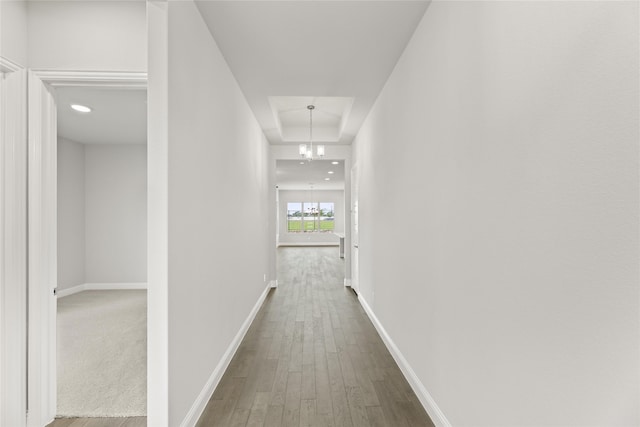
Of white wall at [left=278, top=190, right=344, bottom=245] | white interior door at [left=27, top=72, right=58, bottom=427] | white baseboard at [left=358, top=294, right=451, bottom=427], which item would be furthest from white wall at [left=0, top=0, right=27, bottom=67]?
white wall at [left=278, top=190, right=344, bottom=245]

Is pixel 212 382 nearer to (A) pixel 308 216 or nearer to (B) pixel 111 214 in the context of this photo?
(B) pixel 111 214

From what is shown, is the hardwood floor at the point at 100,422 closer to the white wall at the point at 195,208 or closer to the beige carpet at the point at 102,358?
the beige carpet at the point at 102,358

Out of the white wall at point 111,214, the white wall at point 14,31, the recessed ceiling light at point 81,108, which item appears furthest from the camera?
the white wall at point 111,214

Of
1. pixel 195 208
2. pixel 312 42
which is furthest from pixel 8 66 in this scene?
pixel 312 42

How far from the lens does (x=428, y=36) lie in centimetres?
209

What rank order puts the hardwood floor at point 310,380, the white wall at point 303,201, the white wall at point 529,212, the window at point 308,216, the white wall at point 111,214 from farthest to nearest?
the window at point 308,216 < the white wall at point 303,201 < the white wall at point 111,214 < the hardwood floor at point 310,380 < the white wall at point 529,212

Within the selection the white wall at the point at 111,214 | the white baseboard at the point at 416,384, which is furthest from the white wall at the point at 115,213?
the white baseboard at the point at 416,384

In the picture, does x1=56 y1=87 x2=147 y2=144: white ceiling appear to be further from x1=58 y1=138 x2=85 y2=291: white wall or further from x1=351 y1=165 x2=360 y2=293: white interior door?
x1=351 y1=165 x2=360 y2=293: white interior door

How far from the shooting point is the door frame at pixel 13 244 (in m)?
1.81

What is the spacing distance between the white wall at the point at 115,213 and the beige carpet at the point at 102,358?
823 mm

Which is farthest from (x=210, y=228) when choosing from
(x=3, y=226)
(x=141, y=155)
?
(x=141, y=155)

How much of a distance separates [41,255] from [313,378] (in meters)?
2.12

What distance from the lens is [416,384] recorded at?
2.29 metres

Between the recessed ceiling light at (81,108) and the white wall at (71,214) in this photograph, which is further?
the white wall at (71,214)
